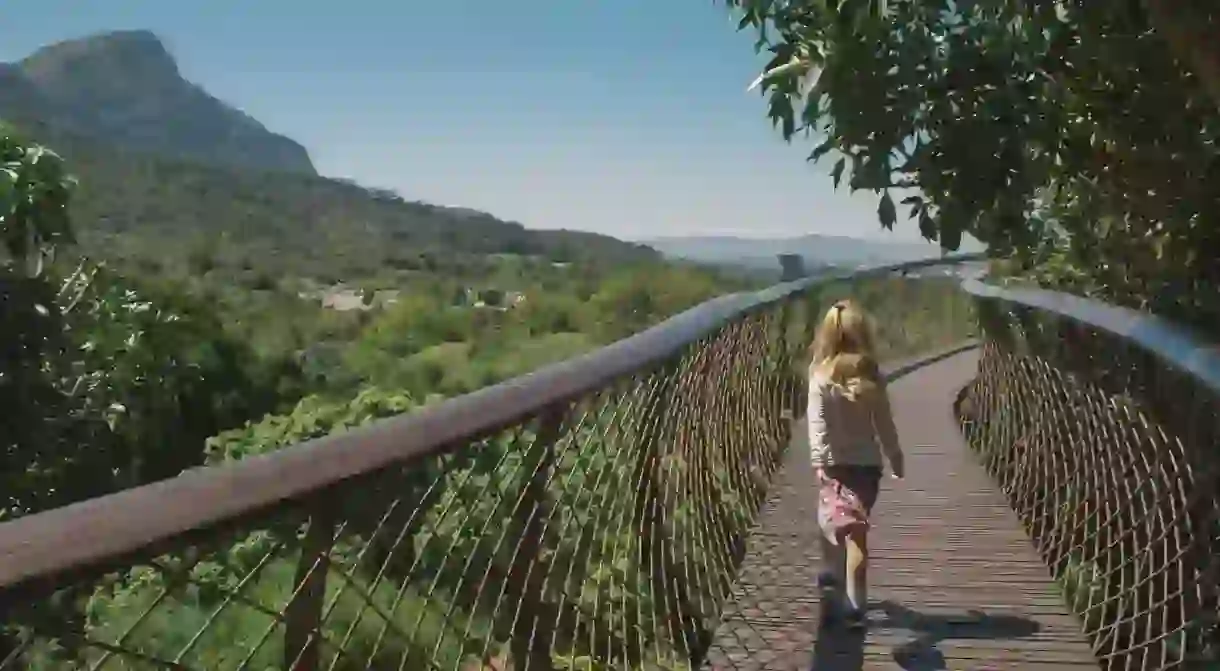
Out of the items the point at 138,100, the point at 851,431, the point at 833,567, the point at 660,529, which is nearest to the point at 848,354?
the point at 851,431

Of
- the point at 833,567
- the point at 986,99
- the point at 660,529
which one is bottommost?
the point at 833,567

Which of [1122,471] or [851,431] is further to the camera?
[851,431]

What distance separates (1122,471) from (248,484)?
280cm

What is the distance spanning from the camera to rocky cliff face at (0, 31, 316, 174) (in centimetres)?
8562

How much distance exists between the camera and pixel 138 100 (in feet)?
325

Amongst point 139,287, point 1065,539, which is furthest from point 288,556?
point 139,287

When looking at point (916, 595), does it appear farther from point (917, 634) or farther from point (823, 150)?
point (823, 150)

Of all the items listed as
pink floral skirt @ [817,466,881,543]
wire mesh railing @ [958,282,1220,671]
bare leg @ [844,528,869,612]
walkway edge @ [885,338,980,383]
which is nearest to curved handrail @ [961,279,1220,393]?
wire mesh railing @ [958,282,1220,671]

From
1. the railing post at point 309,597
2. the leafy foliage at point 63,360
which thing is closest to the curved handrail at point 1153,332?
the railing post at point 309,597

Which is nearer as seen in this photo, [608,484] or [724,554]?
[608,484]

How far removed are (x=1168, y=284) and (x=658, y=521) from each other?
1.84 m

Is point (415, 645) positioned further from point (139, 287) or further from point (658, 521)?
point (139, 287)

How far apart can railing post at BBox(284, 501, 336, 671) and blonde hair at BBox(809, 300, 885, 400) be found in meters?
2.96

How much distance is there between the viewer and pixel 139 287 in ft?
33.3
